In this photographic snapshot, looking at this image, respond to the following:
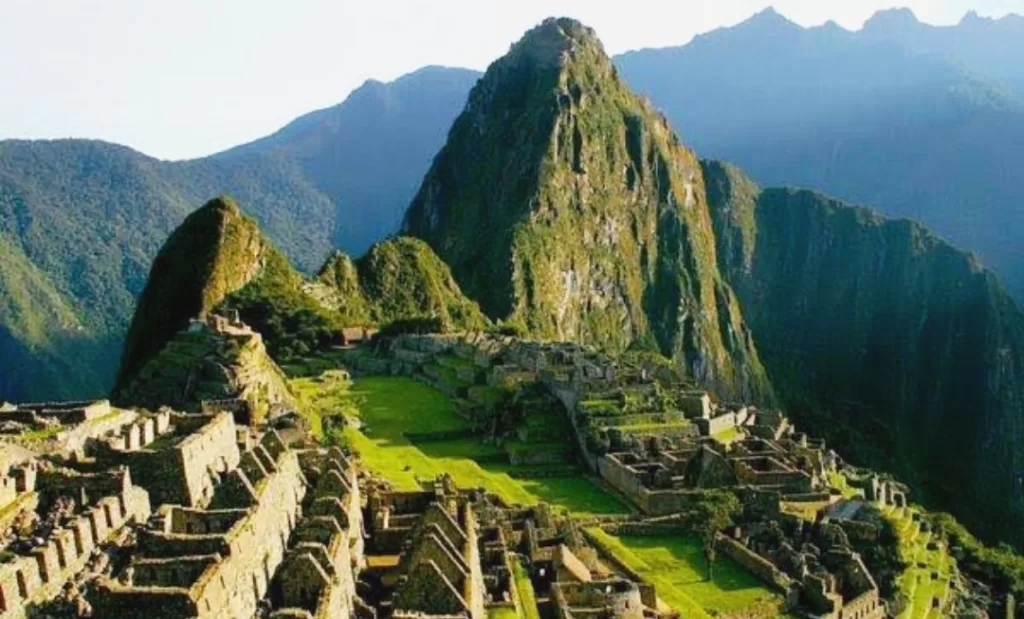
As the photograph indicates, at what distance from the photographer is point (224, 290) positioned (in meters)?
112

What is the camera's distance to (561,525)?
39312mm

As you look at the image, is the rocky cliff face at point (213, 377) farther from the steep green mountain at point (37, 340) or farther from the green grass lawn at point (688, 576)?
the steep green mountain at point (37, 340)

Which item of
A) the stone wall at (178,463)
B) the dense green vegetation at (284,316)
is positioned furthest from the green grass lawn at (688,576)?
the dense green vegetation at (284,316)

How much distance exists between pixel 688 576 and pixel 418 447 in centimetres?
2099

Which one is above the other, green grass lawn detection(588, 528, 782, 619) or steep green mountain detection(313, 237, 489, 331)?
steep green mountain detection(313, 237, 489, 331)

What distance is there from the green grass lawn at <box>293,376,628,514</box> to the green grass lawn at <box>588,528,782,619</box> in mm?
4461

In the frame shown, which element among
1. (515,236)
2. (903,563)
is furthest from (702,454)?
(515,236)

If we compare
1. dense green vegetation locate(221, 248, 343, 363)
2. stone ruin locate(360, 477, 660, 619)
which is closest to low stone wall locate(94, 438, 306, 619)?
stone ruin locate(360, 477, 660, 619)

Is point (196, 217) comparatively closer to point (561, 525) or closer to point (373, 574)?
point (561, 525)

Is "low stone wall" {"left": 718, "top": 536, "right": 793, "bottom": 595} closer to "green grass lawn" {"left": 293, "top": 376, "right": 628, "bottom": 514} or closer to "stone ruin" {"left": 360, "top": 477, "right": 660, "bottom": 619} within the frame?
"green grass lawn" {"left": 293, "top": 376, "right": 628, "bottom": 514}

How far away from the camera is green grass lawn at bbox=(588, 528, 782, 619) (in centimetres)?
3828

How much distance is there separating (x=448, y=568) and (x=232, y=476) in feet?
17.2

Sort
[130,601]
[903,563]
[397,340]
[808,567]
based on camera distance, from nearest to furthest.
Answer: [130,601] < [808,567] < [903,563] < [397,340]

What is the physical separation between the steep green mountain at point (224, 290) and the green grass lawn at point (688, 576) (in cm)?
5502
